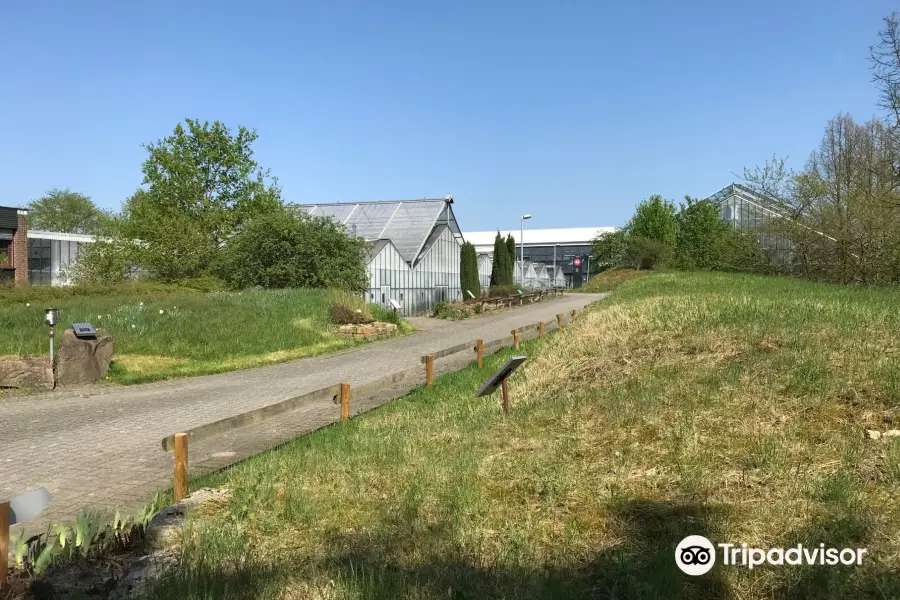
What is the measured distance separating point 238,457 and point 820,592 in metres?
6.03

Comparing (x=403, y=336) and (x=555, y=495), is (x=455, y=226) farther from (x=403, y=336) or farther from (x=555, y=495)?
(x=555, y=495)

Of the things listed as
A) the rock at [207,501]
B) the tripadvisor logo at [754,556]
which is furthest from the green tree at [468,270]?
the tripadvisor logo at [754,556]

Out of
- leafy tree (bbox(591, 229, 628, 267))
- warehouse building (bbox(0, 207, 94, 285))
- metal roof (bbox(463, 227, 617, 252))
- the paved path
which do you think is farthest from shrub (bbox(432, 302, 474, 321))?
metal roof (bbox(463, 227, 617, 252))

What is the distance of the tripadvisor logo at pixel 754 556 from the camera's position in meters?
3.77

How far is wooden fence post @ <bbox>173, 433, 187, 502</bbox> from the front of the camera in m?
5.25

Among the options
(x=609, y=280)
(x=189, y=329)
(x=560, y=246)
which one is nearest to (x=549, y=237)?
(x=560, y=246)

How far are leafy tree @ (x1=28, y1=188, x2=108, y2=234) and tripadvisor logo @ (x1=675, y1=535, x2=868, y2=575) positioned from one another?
79.7 m

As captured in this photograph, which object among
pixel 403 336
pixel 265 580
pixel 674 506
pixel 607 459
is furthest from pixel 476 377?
pixel 403 336

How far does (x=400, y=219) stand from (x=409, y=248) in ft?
16.1

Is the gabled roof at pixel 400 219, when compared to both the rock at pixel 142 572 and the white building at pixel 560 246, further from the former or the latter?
the white building at pixel 560 246

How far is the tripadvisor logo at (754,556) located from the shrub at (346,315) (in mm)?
18348

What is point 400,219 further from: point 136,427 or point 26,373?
point 136,427

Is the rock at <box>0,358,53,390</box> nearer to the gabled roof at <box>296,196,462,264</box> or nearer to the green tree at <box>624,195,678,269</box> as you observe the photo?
the gabled roof at <box>296,196,462,264</box>

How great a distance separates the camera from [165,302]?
66.0 feet
